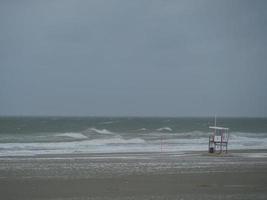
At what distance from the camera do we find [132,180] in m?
16.8

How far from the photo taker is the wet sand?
13844 millimetres

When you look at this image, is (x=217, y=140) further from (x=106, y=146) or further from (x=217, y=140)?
(x=106, y=146)

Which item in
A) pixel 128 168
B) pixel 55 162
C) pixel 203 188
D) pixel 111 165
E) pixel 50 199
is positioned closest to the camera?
pixel 50 199

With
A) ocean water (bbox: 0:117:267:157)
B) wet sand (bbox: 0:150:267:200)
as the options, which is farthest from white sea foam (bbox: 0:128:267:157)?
wet sand (bbox: 0:150:267:200)

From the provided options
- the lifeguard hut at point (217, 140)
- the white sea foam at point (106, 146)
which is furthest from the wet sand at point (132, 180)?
the white sea foam at point (106, 146)

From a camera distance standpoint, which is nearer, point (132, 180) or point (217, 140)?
point (132, 180)

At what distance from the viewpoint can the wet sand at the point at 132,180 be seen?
45.4 ft

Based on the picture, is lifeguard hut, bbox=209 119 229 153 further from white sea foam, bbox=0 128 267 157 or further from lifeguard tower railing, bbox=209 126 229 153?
white sea foam, bbox=0 128 267 157

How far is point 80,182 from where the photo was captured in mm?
16281

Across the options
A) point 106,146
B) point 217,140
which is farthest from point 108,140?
point 217,140

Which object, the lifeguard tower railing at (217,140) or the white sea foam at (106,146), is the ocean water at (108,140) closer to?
the white sea foam at (106,146)

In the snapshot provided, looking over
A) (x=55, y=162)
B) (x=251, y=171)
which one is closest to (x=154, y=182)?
(x=251, y=171)

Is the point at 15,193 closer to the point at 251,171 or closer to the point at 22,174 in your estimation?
the point at 22,174

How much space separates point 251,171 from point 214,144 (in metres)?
10.8
